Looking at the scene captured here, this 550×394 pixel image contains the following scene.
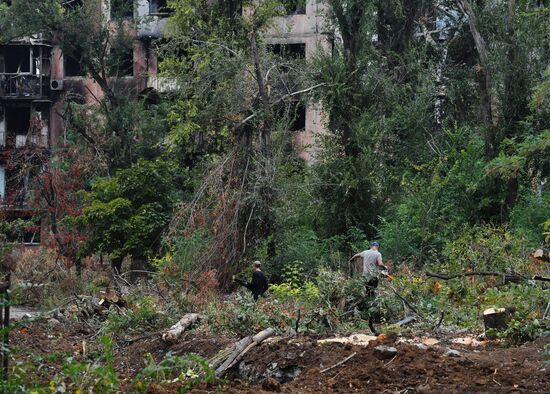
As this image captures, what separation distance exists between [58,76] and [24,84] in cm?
160

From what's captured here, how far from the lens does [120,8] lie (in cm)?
4294

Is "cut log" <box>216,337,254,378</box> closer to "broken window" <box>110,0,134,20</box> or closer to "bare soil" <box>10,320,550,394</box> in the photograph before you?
"bare soil" <box>10,320,550,394</box>

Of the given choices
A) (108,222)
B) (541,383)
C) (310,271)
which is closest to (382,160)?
(310,271)

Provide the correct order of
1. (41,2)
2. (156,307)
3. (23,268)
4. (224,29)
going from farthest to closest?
(41,2)
(224,29)
(23,268)
(156,307)

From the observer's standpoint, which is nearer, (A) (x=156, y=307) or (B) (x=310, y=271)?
(A) (x=156, y=307)

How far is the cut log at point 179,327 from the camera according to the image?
14.0 meters

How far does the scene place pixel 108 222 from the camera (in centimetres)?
2870

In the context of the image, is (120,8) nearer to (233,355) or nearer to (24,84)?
(24,84)

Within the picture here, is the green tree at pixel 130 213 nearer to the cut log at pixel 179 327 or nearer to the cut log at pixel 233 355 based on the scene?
the cut log at pixel 179 327

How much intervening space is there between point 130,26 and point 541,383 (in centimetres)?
3566

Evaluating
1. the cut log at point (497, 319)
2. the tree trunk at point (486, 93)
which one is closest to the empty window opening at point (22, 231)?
the tree trunk at point (486, 93)

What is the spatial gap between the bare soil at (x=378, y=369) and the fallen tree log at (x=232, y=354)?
0.11 meters

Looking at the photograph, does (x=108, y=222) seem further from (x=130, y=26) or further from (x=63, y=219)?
(x=130, y=26)

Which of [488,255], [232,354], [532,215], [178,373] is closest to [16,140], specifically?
[532,215]
